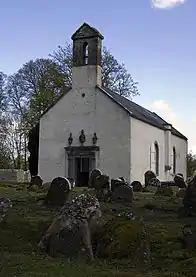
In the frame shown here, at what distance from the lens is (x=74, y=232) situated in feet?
32.8

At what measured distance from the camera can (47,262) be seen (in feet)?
29.6

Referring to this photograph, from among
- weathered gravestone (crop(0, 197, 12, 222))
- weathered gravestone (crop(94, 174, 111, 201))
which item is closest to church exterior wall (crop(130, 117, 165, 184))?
weathered gravestone (crop(94, 174, 111, 201))

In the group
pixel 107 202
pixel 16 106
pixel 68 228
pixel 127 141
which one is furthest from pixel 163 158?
pixel 68 228

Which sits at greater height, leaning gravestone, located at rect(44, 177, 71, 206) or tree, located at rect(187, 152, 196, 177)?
tree, located at rect(187, 152, 196, 177)

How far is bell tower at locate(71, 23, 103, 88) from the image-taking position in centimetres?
4131

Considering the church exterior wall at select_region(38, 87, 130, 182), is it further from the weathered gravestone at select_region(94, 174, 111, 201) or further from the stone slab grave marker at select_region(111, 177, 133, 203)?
the stone slab grave marker at select_region(111, 177, 133, 203)

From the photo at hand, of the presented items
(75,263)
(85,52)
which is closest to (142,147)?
(85,52)

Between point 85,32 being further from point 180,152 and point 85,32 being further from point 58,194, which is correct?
point 58,194

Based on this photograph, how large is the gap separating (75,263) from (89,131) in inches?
1259

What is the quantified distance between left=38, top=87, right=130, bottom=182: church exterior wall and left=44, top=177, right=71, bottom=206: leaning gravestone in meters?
22.4

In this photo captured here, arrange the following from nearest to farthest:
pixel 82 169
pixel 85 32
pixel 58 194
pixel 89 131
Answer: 1. pixel 58 194
2. pixel 89 131
3. pixel 82 169
4. pixel 85 32

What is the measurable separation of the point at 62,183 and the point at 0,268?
8361mm

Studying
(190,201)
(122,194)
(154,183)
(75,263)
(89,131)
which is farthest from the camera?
(89,131)

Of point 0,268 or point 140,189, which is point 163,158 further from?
point 0,268
